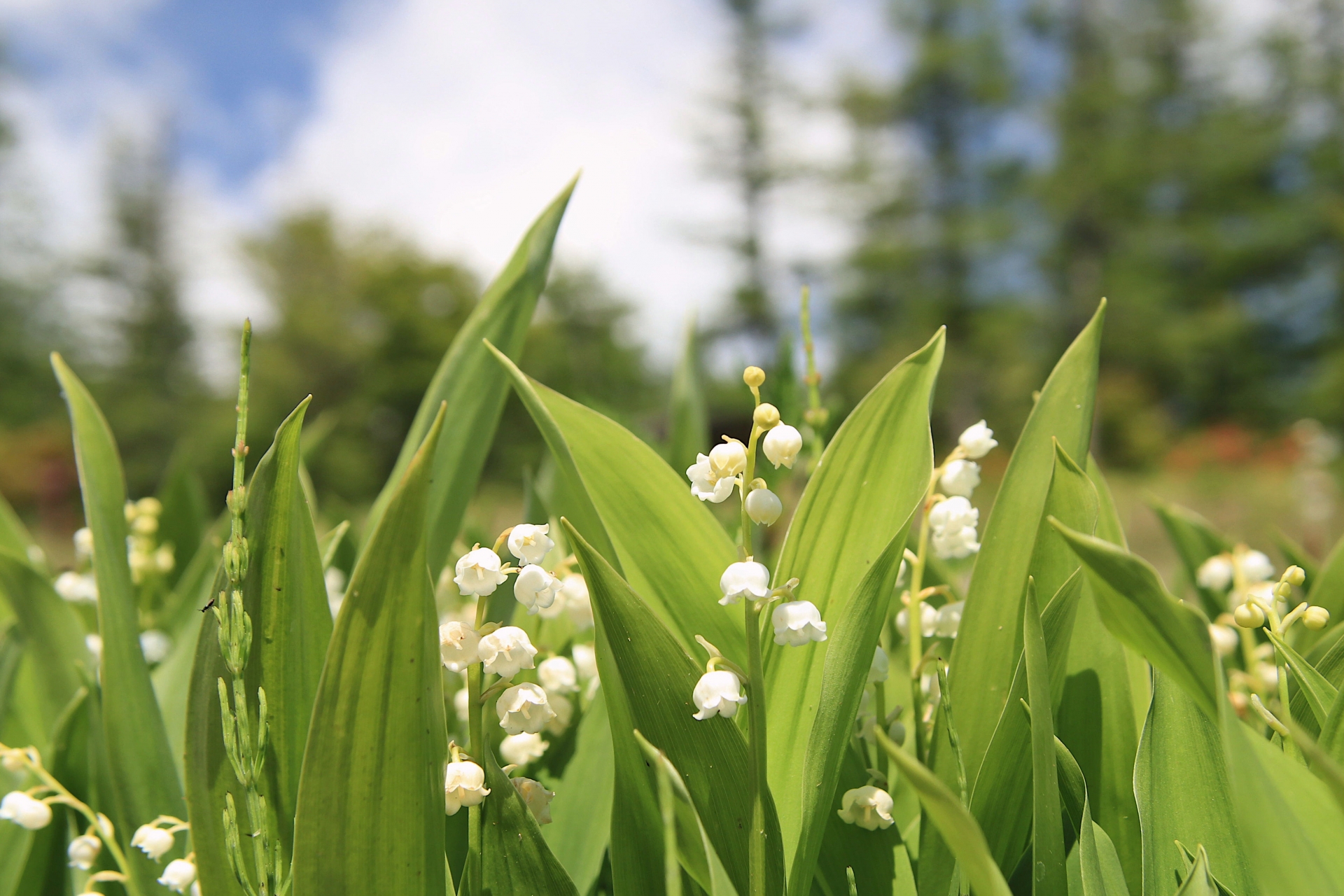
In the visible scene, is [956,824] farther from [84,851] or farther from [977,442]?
[84,851]

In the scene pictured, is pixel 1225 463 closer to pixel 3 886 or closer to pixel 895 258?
pixel 895 258

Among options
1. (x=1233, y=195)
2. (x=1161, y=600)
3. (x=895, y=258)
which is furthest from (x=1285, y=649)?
(x=1233, y=195)

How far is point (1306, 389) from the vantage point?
17.8 metres

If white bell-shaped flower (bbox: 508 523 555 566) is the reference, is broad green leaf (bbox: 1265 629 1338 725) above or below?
below

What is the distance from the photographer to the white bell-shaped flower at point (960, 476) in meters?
0.73

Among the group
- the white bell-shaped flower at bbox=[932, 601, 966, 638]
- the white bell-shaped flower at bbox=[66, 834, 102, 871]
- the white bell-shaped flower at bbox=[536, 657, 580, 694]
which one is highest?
the white bell-shaped flower at bbox=[932, 601, 966, 638]

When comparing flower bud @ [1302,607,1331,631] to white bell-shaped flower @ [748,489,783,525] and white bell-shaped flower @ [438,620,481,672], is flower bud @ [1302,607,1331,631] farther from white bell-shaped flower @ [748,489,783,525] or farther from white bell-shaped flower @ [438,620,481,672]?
white bell-shaped flower @ [438,620,481,672]

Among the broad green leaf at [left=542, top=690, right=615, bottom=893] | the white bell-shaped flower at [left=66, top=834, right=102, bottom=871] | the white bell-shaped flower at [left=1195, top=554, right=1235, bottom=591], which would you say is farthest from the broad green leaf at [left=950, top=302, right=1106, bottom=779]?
the white bell-shaped flower at [left=66, top=834, right=102, bottom=871]

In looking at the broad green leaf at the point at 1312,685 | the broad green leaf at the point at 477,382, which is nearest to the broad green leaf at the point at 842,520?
the broad green leaf at the point at 1312,685

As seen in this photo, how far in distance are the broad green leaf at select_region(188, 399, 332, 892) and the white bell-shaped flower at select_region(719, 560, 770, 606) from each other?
0.30 m

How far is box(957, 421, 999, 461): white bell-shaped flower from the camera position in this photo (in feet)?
2.39

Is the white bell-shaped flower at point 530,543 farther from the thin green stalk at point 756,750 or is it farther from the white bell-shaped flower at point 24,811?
the white bell-shaped flower at point 24,811

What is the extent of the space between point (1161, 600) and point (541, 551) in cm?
34

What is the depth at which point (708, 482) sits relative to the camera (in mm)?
534
